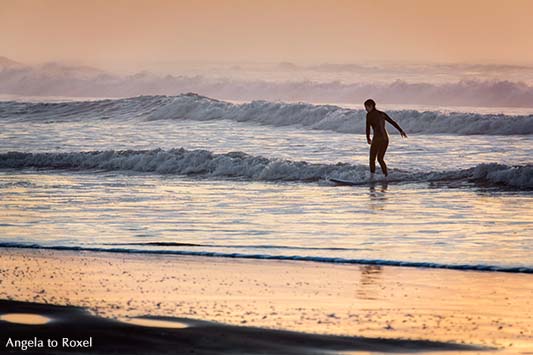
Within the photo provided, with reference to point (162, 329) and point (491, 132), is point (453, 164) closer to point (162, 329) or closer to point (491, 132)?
point (491, 132)

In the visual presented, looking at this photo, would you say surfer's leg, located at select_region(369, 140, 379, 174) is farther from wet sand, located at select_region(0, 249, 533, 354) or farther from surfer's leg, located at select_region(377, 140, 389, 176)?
wet sand, located at select_region(0, 249, 533, 354)

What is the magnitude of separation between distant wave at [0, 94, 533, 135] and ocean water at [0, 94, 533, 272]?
0.48ft

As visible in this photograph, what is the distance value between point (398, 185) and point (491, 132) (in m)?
20.7

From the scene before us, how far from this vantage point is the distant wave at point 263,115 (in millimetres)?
43625

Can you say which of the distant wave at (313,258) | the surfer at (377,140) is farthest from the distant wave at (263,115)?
the distant wave at (313,258)

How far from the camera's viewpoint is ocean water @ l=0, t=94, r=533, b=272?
13.0 metres

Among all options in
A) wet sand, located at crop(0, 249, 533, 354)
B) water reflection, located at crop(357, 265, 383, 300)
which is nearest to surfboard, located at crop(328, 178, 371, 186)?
wet sand, located at crop(0, 249, 533, 354)

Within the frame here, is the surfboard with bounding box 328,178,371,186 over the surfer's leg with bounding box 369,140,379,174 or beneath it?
beneath

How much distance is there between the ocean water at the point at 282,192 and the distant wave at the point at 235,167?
4 cm

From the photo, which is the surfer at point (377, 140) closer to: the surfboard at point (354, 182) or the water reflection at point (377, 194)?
the surfboard at point (354, 182)

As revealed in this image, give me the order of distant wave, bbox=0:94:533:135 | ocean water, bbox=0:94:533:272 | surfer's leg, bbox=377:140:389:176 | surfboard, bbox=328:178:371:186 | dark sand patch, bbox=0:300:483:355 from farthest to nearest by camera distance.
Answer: distant wave, bbox=0:94:533:135, surfer's leg, bbox=377:140:389:176, surfboard, bbox=328:178:371:186, ocean water, bbox=0:94:533:272, dark sand patch, bbox=0:300:483:355

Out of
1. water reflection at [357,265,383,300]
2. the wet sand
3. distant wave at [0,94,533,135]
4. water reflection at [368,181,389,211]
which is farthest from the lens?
distant wave at [0,94,533,135]

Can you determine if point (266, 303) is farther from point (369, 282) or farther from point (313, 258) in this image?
point (313, 258)

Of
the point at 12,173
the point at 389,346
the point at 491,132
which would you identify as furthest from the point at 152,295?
the point at 491,132
